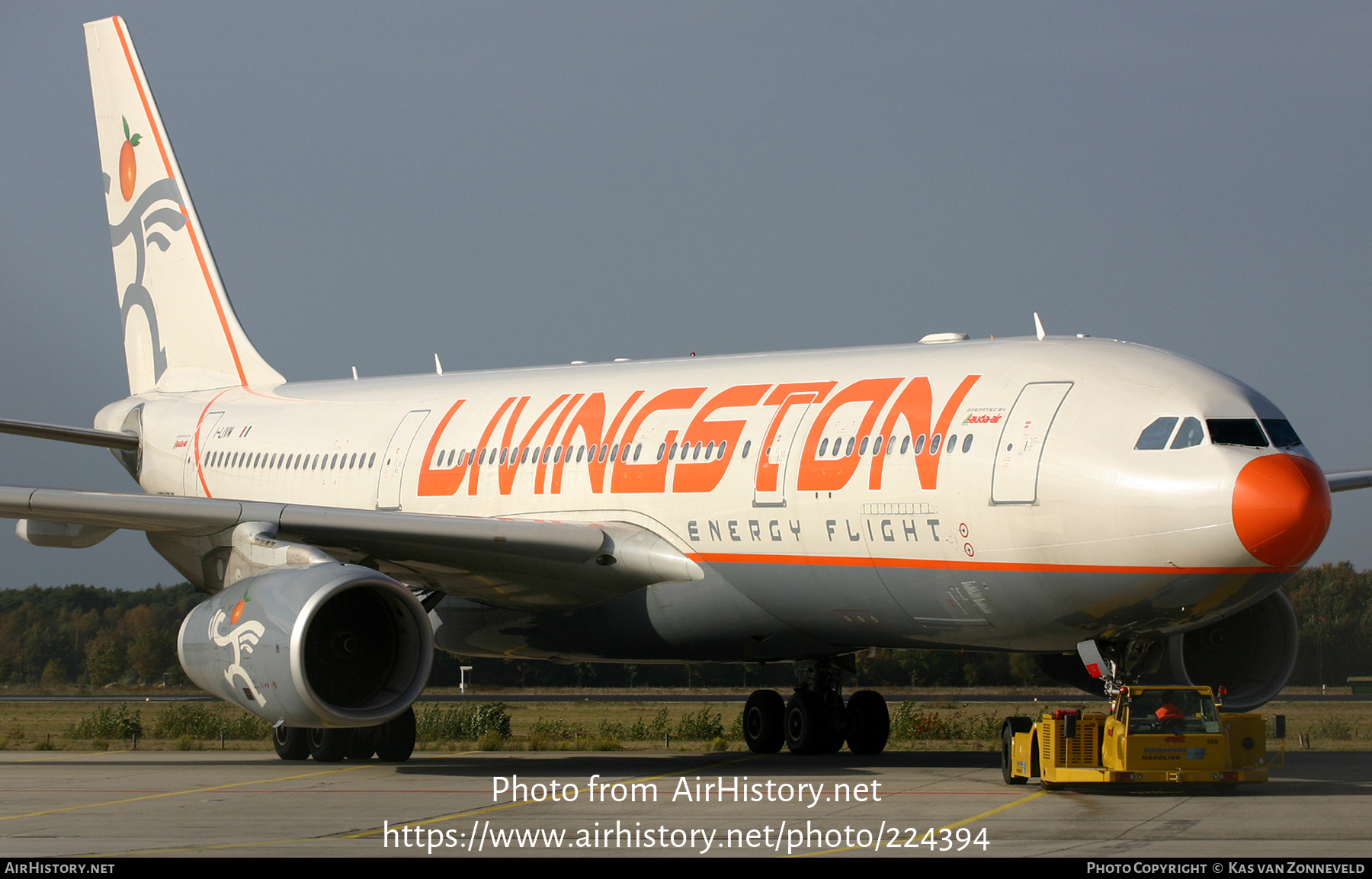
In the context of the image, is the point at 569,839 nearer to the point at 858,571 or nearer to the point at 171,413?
the point at 858,571

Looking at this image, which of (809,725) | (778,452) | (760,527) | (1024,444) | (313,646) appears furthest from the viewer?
(809,725)

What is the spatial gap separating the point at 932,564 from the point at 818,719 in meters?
5.37

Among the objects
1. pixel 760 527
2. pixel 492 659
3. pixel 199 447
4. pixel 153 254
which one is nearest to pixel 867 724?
pixel 760 527

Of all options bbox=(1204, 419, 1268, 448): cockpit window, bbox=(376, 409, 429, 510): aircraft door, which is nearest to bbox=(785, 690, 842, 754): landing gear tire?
bbox=(376, 409, 429, 510): aircraft door

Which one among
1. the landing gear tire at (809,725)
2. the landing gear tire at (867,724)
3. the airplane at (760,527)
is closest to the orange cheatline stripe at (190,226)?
the airplane at (760,527)

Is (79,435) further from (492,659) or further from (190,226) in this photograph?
(492,659)

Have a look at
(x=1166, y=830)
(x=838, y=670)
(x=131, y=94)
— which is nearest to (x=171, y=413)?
(x=131, y=94)

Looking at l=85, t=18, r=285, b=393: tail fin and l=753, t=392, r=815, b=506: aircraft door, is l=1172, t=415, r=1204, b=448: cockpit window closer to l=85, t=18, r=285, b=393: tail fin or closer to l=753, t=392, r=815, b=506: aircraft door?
l=753, t=392, r=815, b=506: aircraft door

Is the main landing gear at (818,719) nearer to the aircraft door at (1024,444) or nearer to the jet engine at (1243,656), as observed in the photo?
the jet engine at (1243,656)

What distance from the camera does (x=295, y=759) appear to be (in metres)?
19.5

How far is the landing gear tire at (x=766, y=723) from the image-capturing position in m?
20.3

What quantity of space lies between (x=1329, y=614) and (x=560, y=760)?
40222mm

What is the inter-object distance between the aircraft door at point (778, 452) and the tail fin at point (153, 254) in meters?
11.3

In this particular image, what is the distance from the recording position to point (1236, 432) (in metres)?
13.9
